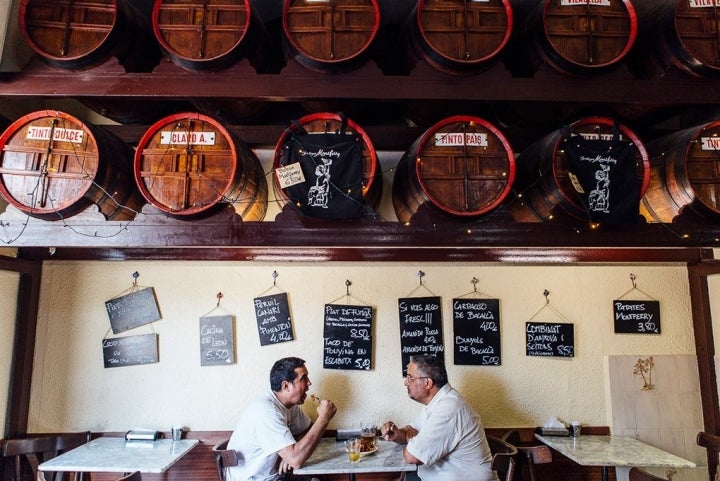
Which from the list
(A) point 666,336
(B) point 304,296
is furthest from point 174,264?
(A) point 666,336

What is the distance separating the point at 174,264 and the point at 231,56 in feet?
6.50

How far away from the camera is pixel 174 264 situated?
4141 mm

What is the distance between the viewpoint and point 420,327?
4.08m

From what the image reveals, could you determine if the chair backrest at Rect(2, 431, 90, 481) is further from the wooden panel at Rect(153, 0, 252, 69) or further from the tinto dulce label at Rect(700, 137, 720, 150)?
the tinto dulce label at Rect(700, 137, 720, 150)

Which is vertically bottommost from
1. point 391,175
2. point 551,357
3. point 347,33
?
point 551,357

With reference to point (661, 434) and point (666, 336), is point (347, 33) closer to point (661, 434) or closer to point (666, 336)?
point (666, 336)

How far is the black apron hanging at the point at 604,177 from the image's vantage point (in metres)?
2.92

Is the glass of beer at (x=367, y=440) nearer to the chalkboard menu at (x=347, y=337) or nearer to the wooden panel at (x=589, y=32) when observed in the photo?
the chalkboard menu at (x=347, y=337)

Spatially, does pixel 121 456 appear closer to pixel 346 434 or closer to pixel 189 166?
pixel 346 434

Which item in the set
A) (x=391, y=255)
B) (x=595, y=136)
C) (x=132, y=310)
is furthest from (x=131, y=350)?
(x=595, y=136)

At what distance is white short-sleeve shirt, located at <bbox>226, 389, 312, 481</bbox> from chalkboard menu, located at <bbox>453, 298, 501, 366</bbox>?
1.65 m

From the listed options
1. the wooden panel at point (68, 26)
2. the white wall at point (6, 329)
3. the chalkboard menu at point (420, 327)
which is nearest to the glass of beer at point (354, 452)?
the chalkboard menu at point (420, 327)

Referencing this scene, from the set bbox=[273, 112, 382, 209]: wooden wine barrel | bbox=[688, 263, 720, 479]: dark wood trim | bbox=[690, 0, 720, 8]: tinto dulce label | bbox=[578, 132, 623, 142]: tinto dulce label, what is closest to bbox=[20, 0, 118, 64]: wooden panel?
bbox=[273, 112, 382, 209]: wooden wine barrel

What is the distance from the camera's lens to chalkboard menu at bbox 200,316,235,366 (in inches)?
157
